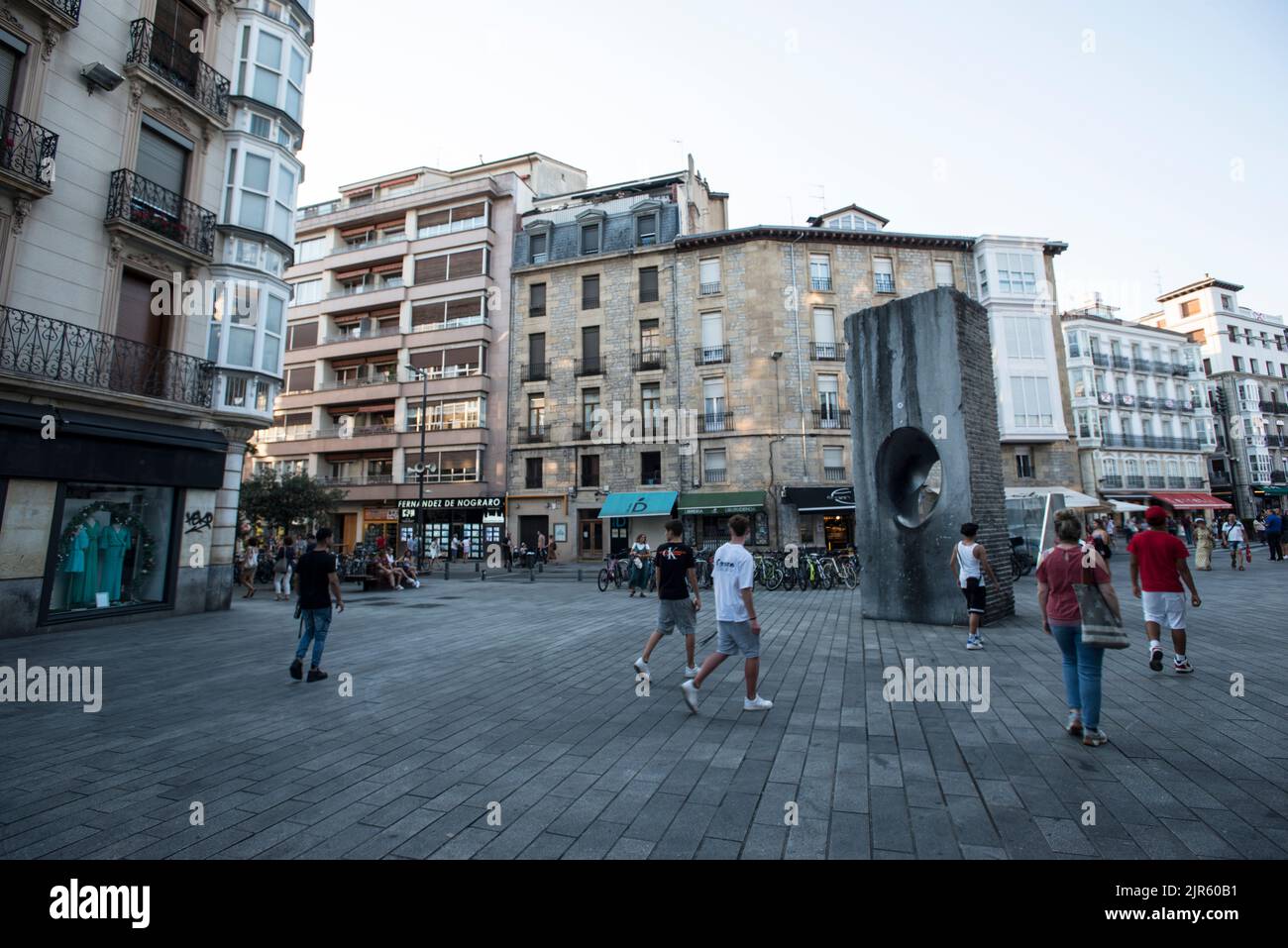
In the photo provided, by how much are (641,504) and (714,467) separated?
399 cm

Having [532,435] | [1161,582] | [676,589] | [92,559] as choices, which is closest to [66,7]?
[92,559]

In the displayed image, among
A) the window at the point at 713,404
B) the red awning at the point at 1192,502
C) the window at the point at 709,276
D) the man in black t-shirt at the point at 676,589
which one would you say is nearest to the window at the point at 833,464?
the window at the point at 713,404

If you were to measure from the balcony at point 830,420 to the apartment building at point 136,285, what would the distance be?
71.2ft

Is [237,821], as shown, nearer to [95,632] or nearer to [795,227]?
[95,632]

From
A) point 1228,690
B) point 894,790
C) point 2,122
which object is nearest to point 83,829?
point 894,790

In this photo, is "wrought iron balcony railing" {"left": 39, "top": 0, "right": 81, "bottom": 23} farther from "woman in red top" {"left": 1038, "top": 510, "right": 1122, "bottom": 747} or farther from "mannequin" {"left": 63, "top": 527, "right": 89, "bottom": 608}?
"woman in red top" {"left": 1038, "top": 510, "right": 1122, "bottom": 747}

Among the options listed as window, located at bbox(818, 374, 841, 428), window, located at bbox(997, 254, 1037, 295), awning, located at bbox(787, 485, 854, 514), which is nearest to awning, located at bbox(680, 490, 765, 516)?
awning, located at bbox(787, 485, 854, 514)

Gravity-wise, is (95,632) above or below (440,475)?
below

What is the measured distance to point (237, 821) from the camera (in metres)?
3.34

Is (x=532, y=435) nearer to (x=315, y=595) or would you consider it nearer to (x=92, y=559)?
(x=92, y=559)

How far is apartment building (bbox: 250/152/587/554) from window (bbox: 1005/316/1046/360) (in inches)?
1052

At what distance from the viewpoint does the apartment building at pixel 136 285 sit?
1025cm

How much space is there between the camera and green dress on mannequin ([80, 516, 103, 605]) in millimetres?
11234

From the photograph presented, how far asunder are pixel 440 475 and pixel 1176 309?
62.5 meters
